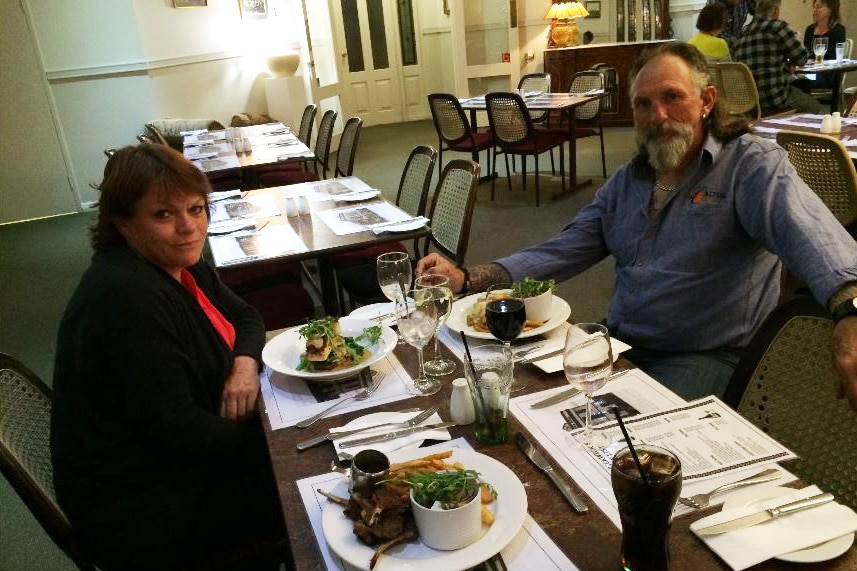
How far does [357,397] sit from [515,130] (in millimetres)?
4461

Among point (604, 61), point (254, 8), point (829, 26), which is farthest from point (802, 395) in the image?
point (254, 8)

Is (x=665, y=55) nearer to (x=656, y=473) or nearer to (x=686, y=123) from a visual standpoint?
(x=686, y=123)

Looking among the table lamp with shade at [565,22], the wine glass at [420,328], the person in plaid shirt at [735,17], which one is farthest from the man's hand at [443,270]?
the table lamp with shade at [565,22]

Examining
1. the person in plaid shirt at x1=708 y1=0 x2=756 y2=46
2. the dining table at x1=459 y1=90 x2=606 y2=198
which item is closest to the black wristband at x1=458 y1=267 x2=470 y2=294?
the dining table at x1=459 y1=90 x2=606 y2=198

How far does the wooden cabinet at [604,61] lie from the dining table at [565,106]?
2.42 m

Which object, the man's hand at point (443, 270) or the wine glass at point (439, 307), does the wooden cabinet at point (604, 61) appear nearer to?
the man's hand at point (443, 270)

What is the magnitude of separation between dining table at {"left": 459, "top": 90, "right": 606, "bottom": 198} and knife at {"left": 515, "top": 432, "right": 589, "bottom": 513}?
4.58 metres

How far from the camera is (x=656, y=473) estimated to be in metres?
0.85

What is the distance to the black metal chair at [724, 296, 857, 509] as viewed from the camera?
1.18 meters

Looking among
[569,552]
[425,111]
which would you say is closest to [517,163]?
Result: [425,111]

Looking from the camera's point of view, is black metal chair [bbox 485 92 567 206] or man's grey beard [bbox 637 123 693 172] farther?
black metal chair [bbox 485 92 567 206]

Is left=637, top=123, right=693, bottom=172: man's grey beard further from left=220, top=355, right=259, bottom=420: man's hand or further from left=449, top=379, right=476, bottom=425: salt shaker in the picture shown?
left=220, top=355, right=259, bottom=420: man's hand

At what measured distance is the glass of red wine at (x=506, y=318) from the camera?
135 centimetres

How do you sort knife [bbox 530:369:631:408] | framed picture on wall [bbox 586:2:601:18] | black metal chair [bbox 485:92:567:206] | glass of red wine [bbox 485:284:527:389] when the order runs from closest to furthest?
knife [bbox 530:369:631:408] < glass of red wine [bbox 485:284:527:389] < black metal chair [bbox 485:92:567:206] < framed picture on wall [bbox 586:2:601:18]
